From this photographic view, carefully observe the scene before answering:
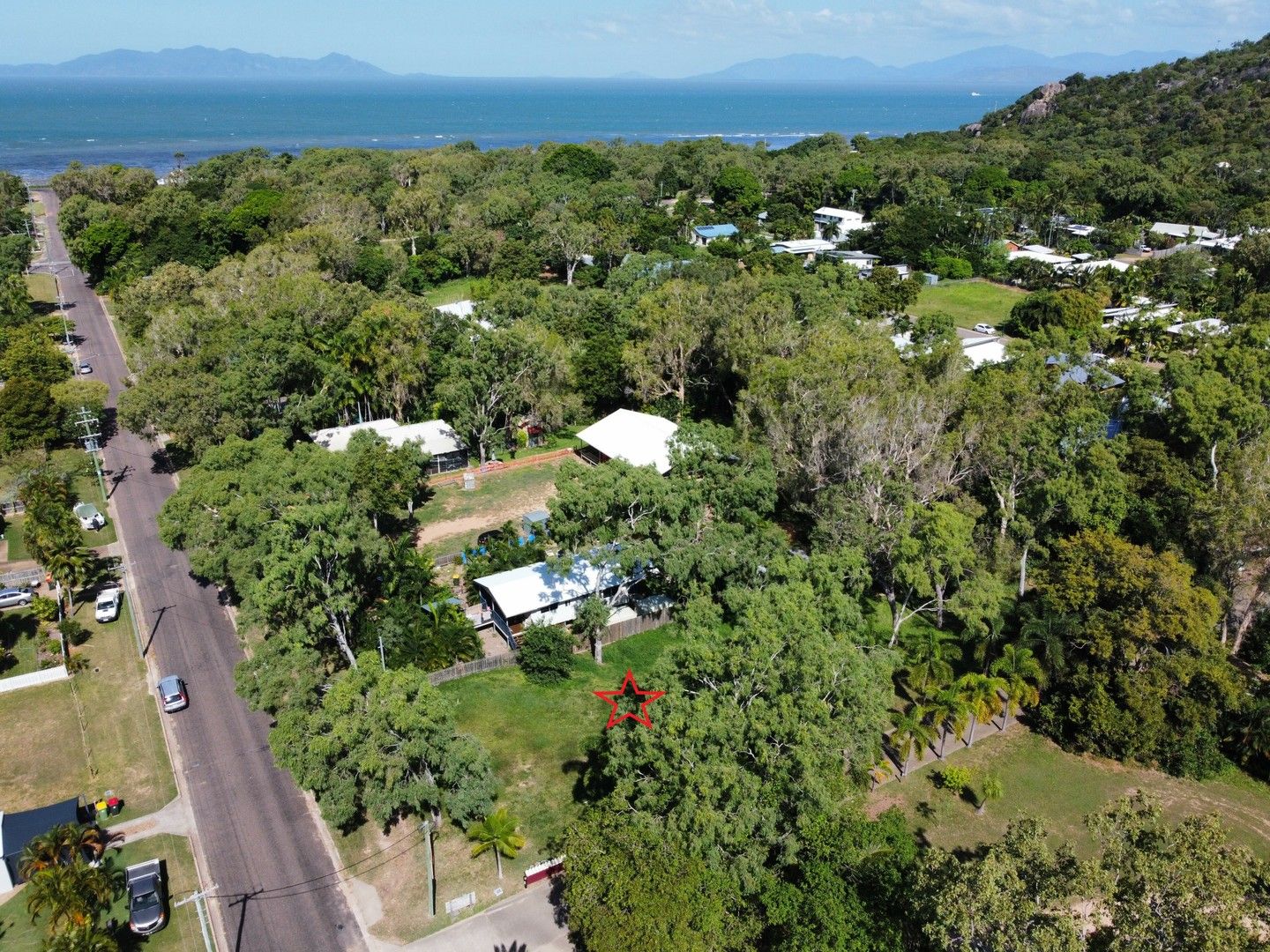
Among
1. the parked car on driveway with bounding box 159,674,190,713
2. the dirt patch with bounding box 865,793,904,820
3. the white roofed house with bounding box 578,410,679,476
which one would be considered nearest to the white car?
the parked car on driveway with bounding box 159,674,190,713

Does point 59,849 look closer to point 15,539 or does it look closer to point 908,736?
point 15,539

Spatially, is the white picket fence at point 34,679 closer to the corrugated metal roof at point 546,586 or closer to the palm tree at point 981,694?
the corrugated metal roof at point 546,586

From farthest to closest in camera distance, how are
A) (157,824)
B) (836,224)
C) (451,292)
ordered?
(836,224), (451,292), (157,824)

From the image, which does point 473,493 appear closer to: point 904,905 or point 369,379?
point 369,379

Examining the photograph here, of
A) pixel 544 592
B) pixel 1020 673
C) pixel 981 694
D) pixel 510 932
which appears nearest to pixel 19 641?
pixel 544 592

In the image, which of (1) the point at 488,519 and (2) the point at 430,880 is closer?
(2) the point at 430,880

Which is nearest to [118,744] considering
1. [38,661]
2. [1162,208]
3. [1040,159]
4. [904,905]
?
[38,661]

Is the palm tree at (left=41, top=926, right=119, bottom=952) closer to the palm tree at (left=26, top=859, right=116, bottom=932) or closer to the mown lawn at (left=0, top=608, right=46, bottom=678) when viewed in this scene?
the palm tree at (left=26, top=859, right=116, bottom=932)
